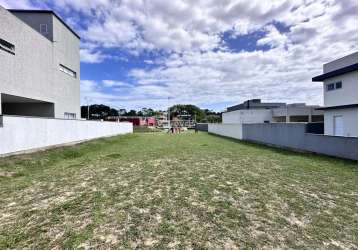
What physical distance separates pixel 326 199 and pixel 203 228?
9.82 ft

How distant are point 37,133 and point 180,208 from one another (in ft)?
33.3

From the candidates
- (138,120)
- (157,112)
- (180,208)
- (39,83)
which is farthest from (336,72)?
(157,112)

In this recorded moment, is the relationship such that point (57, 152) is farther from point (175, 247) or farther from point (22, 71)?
point (175, 247)

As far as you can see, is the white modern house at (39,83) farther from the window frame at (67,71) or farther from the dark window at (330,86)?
the dark window at (330,86)

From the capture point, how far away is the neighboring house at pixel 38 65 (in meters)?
13.8

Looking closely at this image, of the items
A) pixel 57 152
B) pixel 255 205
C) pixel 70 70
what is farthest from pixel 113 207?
pixel 70 70

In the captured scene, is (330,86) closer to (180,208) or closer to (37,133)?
(180,208)

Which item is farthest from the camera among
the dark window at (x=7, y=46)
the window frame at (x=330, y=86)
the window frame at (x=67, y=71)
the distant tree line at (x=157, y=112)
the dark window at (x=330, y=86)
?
the distant tree line at (x=157, y=112)

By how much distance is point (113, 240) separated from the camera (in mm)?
3432

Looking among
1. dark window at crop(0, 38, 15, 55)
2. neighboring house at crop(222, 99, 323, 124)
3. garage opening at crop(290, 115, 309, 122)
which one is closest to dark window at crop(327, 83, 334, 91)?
neighboring house at crop(222, 99, 323, 124)

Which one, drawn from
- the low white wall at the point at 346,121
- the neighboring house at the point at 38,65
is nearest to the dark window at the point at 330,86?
the low white wall at the point at 346,121

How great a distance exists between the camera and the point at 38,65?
1661cm

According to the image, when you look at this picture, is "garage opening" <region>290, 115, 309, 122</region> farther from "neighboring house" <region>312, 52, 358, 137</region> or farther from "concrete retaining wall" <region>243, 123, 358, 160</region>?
"neighboring house" <region>312, 52, 358, 137</region>

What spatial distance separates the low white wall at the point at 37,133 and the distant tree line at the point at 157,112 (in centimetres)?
6150
